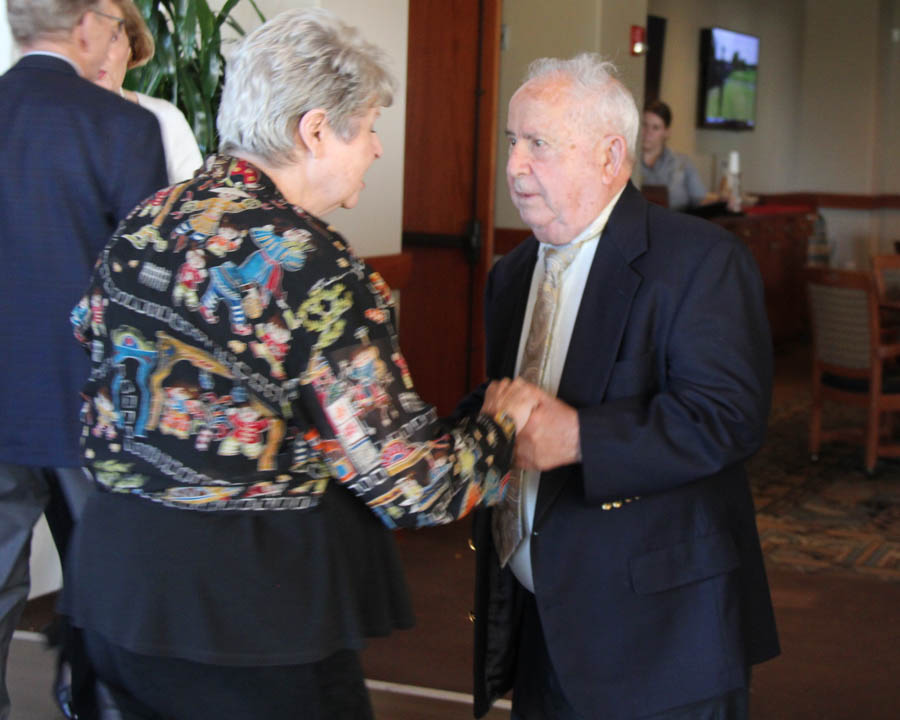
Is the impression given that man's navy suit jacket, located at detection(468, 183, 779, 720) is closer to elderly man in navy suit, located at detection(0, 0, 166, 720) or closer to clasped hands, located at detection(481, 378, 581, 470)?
clasped hands, located at detection(481, 378, 581, 470)

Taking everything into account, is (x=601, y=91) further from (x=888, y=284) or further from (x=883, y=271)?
(x=888, y=284)

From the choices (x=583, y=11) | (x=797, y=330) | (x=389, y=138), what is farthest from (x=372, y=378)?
(x=797, y=330)

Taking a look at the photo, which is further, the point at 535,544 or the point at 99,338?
the point at 535,544

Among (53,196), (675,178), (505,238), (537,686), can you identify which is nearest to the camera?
(537,686)

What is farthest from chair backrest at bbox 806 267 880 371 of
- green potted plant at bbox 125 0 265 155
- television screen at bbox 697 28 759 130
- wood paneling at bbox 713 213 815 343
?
television screen at bbox 697 28 759 130

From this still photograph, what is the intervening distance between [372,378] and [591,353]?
0.54 metres

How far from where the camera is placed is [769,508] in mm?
5113

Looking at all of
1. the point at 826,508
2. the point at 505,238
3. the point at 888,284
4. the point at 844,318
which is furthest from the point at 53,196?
the point at 888,284

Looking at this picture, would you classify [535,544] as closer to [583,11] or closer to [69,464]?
[69,464]

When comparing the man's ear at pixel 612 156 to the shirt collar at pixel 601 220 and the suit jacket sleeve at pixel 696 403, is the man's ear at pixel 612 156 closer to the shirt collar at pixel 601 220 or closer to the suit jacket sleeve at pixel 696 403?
the shirt collar at pixel 601 220

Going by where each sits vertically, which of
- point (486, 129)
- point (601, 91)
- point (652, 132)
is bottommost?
point (601, 91)

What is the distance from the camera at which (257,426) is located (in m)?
1.33

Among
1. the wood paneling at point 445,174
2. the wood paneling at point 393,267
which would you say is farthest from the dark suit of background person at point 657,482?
the wood paneling at point 445,174

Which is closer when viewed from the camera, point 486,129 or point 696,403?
point 696,403
